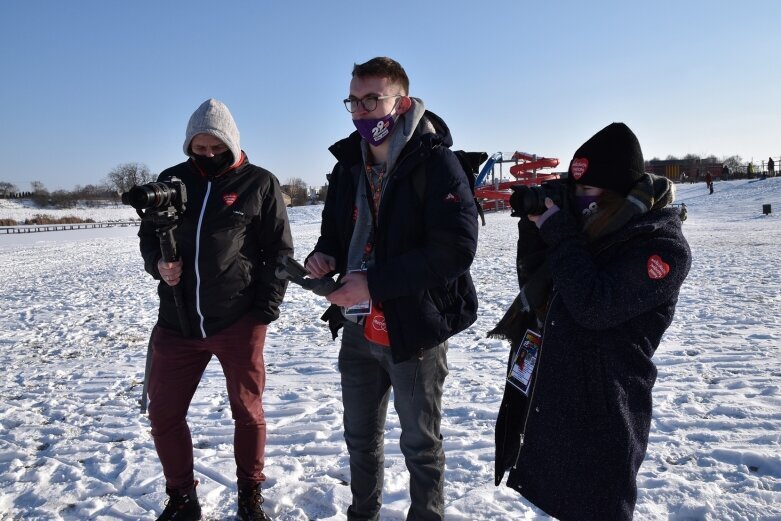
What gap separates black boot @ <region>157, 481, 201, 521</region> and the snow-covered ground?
0.46 ft

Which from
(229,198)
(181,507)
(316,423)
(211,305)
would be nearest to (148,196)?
(229,198)

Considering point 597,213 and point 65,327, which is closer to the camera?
point 597,213

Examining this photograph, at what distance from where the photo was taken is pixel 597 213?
205cm

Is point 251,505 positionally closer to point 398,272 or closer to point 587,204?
point 398,272

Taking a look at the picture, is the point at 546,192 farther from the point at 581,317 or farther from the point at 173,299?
the point at 173,299

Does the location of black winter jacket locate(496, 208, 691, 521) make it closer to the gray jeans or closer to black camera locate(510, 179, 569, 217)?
black camera locate(510, 179, 569, 217)

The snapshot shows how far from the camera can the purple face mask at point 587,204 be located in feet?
6.82

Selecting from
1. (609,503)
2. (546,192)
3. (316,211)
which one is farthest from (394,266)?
(316,211)

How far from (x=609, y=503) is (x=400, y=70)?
2015mm

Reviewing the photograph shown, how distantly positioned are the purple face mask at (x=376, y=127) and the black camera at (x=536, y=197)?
0.70m

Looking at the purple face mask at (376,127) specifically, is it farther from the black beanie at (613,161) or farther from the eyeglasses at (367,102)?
the black beanie at (613,161)

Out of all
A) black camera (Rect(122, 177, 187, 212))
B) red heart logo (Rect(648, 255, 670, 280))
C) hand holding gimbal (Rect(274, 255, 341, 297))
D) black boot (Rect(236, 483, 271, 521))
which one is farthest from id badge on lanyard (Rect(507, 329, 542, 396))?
black camera (Rect(122, 177, 187, 212))

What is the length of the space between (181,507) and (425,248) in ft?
6.70

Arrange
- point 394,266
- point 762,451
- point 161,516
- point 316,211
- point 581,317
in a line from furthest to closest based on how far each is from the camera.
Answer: point 316,211, point 762,451, point 161,516, point 394,266, point 581,317
